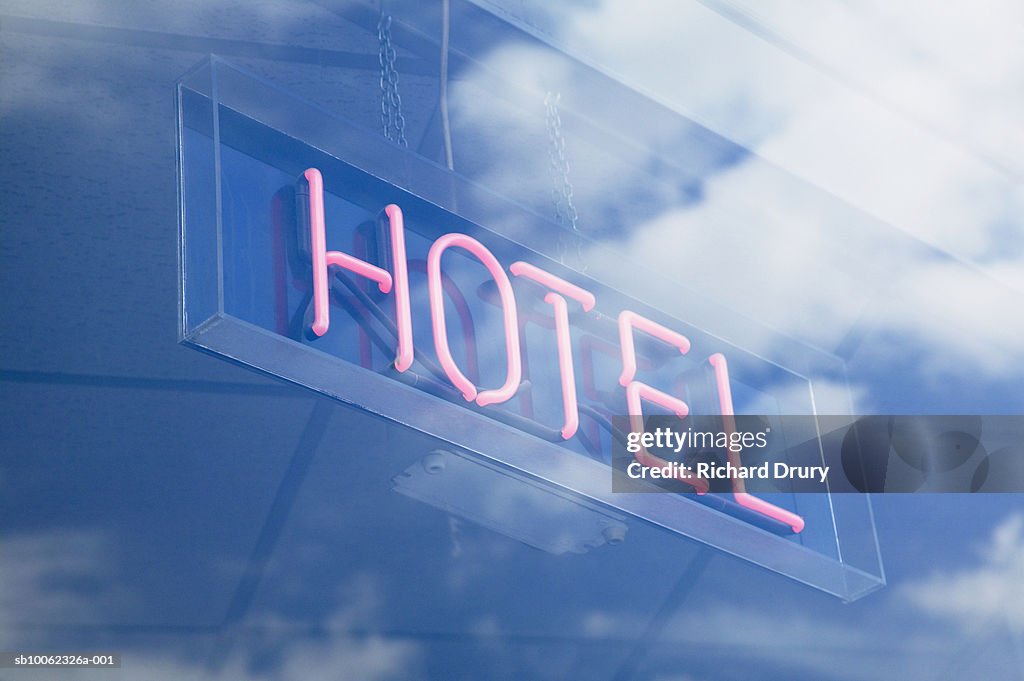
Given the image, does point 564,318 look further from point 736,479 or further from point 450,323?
point 736,479

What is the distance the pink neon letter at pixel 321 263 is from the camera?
7.41ft

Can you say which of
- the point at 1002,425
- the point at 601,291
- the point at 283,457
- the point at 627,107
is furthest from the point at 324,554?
the point at 1002,425

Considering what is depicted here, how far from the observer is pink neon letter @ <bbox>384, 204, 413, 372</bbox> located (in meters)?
2.33

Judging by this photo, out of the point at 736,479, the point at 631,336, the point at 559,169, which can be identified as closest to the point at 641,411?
the point at 631,336

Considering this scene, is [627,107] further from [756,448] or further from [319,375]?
[319,375]

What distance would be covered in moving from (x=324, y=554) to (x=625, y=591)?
1.14m

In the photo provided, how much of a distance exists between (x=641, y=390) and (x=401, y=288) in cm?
67

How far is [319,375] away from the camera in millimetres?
2225

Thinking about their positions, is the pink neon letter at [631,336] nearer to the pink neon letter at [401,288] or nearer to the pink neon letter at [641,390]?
the pink neon letter at [641,390]

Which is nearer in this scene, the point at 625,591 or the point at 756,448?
the point at 756,448

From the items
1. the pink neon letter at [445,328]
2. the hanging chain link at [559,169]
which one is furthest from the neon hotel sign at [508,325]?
the hanging chain link at [559,169]

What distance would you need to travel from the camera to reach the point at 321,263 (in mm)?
2332

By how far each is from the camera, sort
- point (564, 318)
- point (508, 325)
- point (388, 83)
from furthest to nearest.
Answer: point (388, 83)
point (564, 318)
point (508, 325)
